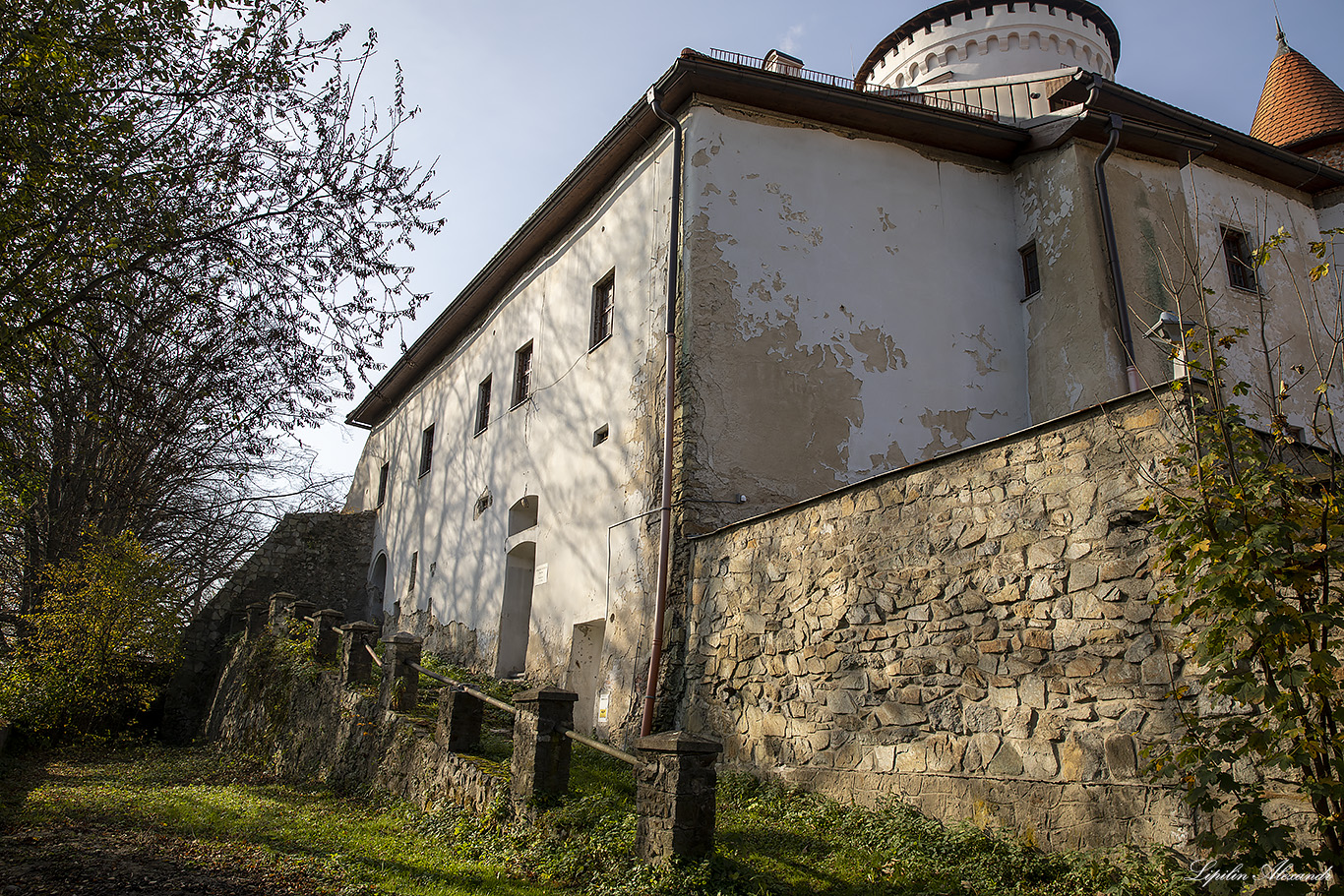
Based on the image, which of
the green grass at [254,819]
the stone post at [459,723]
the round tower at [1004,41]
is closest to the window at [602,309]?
the stone post at [459,723]

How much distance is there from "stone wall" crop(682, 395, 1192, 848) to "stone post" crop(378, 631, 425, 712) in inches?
154

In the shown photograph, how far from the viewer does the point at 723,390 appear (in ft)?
32.3

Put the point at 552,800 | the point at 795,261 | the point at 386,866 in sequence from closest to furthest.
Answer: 1. the point at 386,866
2. the point at 552,800
3. the point at 795,261

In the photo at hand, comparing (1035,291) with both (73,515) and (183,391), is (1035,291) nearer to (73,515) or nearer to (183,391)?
(183,391)

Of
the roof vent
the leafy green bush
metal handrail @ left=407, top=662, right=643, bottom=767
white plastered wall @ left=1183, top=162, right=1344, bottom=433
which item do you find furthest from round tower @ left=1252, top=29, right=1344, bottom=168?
the leafy green bush

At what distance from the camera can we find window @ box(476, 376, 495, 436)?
1625cm

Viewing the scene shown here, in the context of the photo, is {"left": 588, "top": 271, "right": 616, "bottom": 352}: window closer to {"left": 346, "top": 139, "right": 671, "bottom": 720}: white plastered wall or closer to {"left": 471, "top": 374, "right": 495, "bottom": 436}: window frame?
{"left": 346, "top": 139, "right": 671, "bottom": 720}: white plastered wall

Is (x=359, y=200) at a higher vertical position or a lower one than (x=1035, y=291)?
lower

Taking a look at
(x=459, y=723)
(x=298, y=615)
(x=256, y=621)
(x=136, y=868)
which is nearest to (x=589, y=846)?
(x=459, y=723)

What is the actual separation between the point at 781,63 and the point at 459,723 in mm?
9792

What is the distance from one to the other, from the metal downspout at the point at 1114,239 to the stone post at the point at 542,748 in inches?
287

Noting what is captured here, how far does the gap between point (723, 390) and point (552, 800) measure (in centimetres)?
467

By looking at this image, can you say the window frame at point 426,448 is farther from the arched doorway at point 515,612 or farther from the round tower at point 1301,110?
the round tower at point 1301,110

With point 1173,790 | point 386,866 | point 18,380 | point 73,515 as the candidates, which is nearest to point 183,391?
point 18,380
